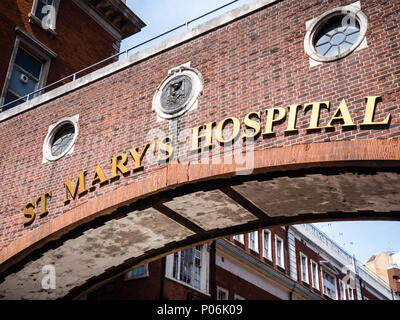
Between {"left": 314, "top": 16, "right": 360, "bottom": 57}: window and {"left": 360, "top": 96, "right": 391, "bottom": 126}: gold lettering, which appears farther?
{"left": 314, "top": 16, "right": 360, "bottom": 57}: window

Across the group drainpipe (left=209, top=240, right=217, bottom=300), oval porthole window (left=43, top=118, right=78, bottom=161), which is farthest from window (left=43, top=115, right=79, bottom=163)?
drainpipe (left=209, top=240, right=217, bottom=300)

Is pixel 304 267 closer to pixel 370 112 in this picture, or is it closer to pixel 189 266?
pixel 189 266

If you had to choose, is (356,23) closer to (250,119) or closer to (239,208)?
(250,119)

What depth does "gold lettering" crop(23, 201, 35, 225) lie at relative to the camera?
11688mm

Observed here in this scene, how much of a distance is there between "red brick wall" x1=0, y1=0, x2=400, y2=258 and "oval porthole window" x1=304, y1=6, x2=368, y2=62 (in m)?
0.13

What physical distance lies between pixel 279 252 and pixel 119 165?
60.7 feet

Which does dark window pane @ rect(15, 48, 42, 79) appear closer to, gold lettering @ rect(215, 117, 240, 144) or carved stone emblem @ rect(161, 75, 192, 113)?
carved stone emblem @ rect(161, 75, 192, 113)

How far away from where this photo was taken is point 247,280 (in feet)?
79.4

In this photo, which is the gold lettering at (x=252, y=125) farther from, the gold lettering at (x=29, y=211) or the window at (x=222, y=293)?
the window at (x=222, y=293)

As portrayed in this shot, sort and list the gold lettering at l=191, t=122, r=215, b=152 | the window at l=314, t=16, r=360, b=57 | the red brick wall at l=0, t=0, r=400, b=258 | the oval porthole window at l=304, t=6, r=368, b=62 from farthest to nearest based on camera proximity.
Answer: the gold lettering at l=191, t=122, r=215, b=152
the window at l=314, t=16, r=360, b=57
the oval porthole window at l=304, t=6, r=368, b=62
the red brick wall at l=0, t=0, r=400, b=258

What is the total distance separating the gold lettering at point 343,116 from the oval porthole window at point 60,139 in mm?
6127

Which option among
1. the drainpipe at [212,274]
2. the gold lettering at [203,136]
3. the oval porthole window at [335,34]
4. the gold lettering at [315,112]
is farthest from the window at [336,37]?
the drainpipe at [212,274]
